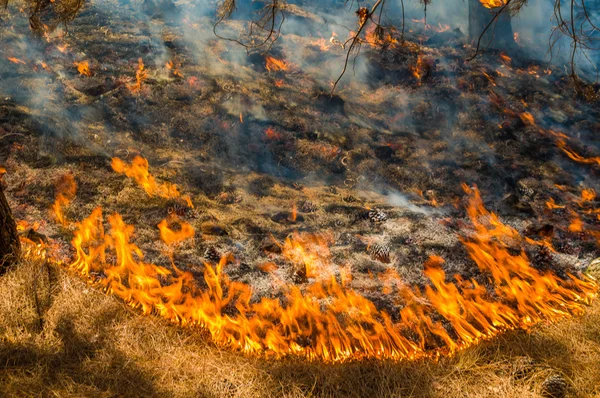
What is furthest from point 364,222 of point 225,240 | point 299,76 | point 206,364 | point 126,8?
point 126,8

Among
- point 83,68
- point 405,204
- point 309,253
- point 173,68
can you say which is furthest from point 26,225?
point 173,68

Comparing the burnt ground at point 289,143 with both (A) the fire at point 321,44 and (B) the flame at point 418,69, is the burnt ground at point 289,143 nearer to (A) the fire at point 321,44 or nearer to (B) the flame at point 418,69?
A: (B) the flame at point 418,69

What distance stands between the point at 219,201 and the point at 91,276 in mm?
2489

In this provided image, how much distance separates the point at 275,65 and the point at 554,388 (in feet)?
33.3

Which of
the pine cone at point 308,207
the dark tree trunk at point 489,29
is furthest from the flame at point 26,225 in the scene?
the dark tree trunk at point 489,29

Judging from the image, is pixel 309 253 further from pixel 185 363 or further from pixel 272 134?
pixel 272 134

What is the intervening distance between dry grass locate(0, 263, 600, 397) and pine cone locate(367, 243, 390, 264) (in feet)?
5.85

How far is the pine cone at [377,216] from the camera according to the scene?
19.5 ft

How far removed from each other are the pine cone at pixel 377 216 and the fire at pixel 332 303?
1.15m

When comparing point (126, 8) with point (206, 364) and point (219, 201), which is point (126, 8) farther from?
point (206, 364)

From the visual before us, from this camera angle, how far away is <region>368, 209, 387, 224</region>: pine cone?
5.94m

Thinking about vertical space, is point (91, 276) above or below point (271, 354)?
below

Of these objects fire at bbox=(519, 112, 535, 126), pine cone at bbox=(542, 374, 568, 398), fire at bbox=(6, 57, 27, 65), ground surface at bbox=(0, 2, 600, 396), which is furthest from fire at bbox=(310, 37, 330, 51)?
pine cone at bbox=(542, 374, 568, 398)

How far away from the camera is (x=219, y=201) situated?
248 inches
